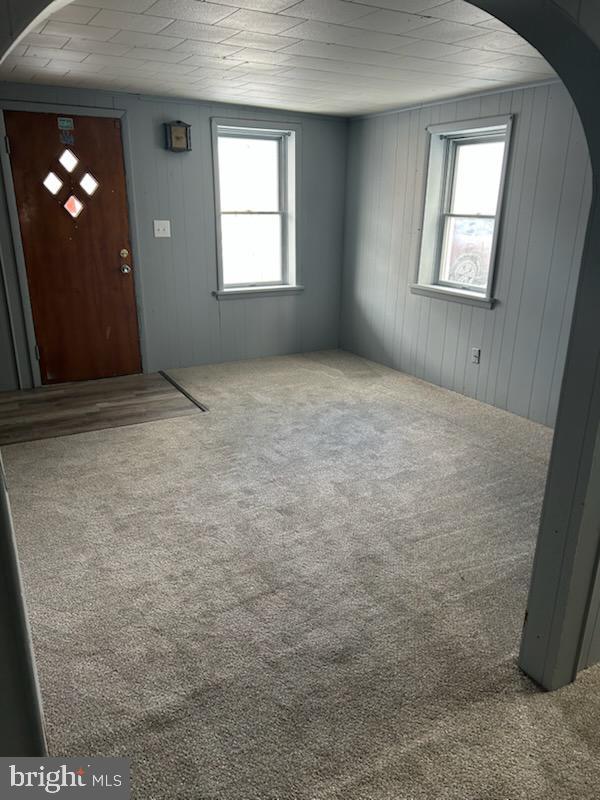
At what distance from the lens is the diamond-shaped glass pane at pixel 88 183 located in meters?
4.55

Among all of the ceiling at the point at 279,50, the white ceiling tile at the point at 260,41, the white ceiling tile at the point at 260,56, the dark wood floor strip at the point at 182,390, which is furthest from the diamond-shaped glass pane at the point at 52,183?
the white ceiling tile at the point at 260,41

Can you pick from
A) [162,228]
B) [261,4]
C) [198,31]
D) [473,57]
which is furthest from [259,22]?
[162,228]

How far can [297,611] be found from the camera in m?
2.20

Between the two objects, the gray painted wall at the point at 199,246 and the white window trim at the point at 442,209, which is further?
the gray painted wall at the point at 199,246

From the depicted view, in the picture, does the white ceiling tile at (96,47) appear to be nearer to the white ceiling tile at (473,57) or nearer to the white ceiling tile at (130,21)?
the white ceiling tile at (130,21)

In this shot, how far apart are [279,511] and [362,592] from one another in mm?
731

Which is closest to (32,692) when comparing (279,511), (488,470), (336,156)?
(279,511)

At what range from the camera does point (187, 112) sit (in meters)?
4.81

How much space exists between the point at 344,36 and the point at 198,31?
71 cm

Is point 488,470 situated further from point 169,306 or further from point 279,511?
point 169,306

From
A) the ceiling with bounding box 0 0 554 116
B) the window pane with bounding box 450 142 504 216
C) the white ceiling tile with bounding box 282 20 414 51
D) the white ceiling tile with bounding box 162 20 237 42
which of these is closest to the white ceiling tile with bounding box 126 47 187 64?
the ceiling with bounding box 0 0 554 116

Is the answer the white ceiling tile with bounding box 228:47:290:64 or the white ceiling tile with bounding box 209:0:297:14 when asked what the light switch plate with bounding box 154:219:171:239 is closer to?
the white ceiling tile with bounding box 228:47:290:64

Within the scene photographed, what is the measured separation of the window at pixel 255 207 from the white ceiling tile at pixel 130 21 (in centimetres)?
235

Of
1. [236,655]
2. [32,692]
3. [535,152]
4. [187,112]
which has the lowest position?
[236,655]
